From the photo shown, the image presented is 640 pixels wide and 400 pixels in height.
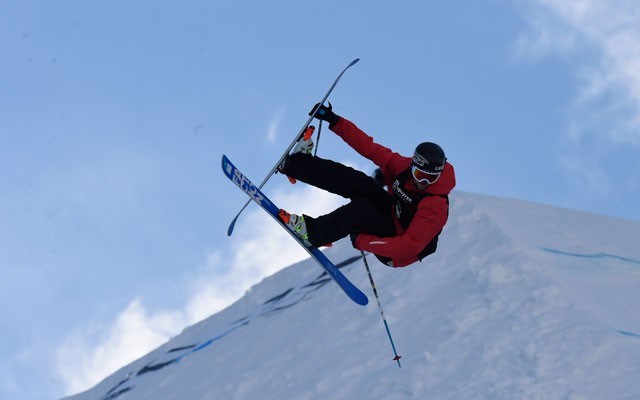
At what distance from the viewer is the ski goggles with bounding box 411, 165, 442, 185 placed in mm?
7098

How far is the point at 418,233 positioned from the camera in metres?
7.20

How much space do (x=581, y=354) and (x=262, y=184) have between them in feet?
11.0

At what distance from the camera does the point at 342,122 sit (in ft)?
25.8

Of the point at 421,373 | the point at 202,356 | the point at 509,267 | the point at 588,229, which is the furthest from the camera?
the point at 202,356

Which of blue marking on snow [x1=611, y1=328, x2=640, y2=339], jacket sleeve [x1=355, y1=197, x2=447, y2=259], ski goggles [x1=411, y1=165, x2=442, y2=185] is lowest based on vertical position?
blue marking on snow [x1=611, y1=328, x2=640, y2=339]

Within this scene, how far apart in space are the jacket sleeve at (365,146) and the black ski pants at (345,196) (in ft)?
0.63

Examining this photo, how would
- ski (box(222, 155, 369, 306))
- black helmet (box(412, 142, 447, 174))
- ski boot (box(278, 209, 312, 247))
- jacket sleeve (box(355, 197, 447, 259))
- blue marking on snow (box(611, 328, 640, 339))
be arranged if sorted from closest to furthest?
black helmet (box(412, 142, 447, 174)), jacket sleeve (box(355, 197, 447, 259)), ski boot (box(278, 209, 312, 247)), blue marking on snow (box(611, 328, 640, 339)), ski (box(222, 155, 369, 306))

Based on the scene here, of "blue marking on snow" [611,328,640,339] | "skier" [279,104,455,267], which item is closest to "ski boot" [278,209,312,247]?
"skier" [279,104,455,267]

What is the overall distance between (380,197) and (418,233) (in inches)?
26.1

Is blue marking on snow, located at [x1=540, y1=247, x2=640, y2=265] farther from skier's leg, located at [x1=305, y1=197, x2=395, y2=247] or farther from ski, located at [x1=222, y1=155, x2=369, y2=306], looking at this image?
skier's leg, located at [x1=305, y1=197, x2=395, y2=247]

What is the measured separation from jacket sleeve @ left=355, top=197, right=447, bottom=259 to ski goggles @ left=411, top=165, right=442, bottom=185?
0.53 feet

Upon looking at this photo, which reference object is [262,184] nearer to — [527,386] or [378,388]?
[378,388]

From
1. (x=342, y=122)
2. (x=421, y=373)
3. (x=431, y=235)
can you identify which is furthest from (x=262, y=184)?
(x=421, y=373)

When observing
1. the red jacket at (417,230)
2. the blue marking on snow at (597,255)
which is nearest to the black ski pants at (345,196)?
the red jacket at (417,230)
